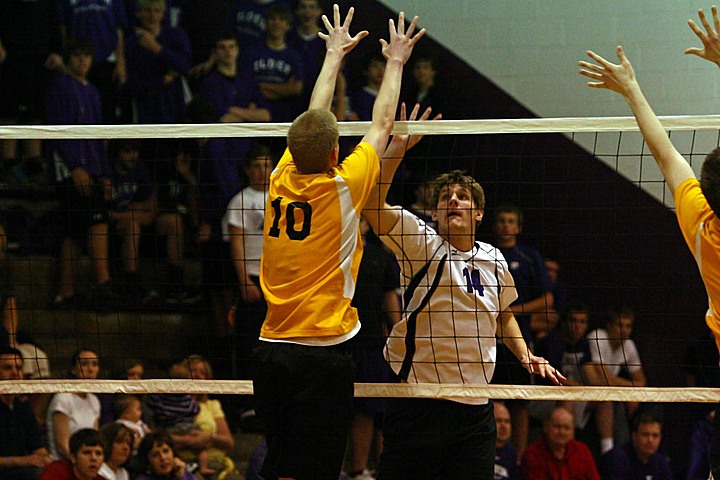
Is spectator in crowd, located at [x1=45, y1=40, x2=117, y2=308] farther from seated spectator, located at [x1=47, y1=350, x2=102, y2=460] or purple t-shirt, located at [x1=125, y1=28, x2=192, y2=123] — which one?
seated spectator, located at [x1=47, y1=350, x2=102, y2=460]

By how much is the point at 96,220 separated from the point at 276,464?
4.18 metres

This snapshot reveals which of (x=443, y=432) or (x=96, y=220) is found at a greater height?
(x=96, y=220)

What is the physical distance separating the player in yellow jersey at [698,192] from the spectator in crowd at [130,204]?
4.67m

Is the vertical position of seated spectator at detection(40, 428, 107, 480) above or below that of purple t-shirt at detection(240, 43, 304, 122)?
below

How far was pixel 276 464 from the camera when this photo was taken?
428 cm

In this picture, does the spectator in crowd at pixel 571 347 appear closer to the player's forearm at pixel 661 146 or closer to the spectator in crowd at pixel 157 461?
the spectator in crowd at pixel 157 461

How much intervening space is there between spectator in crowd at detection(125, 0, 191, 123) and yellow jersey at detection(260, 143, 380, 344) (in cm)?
440

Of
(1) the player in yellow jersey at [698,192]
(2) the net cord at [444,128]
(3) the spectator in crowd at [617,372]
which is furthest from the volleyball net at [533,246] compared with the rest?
(1) the player in yellow jersey at [698,192]

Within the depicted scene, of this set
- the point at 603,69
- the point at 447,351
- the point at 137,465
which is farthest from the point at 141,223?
the point at 603,69

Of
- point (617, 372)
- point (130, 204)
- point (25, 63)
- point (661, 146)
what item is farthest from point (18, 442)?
point (661, 146)

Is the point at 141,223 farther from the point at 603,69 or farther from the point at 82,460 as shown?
the point at 603,69

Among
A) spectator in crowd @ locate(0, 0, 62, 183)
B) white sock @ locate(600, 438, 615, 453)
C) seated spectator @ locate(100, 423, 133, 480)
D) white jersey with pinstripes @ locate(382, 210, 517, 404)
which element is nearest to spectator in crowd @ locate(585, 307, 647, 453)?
white sock @ locate(600, 438, 615, 453)

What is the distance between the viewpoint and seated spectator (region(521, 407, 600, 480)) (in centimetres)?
702

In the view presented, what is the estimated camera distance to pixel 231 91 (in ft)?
27.5
